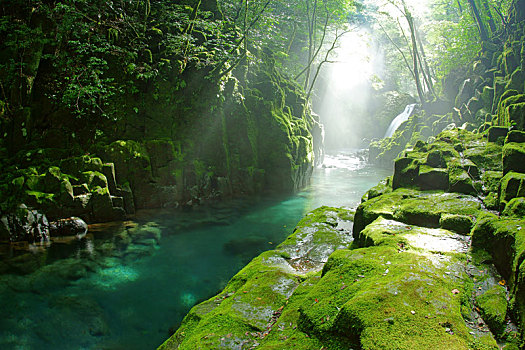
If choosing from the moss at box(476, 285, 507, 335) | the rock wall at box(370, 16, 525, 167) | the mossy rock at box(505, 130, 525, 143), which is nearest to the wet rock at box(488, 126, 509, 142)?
the rock wall at box(370, 16, 525, 167)

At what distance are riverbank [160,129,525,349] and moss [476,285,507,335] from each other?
1 cm

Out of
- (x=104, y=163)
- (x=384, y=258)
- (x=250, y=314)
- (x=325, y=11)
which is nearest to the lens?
(x=250, y=314)

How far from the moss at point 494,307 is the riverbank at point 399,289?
0.04 feet

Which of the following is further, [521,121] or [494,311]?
[521,121]

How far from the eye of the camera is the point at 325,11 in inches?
952

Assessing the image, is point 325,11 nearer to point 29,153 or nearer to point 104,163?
point 104,163

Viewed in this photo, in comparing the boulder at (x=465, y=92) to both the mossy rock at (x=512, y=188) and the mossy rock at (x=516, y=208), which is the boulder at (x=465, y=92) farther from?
the mossy rock at (x=516, y=208)

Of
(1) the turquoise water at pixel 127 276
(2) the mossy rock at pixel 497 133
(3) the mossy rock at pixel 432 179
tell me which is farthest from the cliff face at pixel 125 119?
(2) the mossy rock at pixel 497 133

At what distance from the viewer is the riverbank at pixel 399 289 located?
3.17 metres

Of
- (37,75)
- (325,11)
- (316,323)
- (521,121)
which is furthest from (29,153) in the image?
(325,11)

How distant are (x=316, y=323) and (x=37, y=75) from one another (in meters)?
14.6

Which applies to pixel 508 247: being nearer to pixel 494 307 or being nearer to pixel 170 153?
pixel 494 307

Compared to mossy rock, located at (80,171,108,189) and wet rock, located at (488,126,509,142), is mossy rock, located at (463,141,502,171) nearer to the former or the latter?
wet rock, located at (488,126,509,142)

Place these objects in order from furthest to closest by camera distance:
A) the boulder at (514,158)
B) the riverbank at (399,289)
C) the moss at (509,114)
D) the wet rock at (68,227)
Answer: the moss at (509,114) → the wet rock at (68,227) → the boulder at (514,158) → the riverbank at (399,289)
